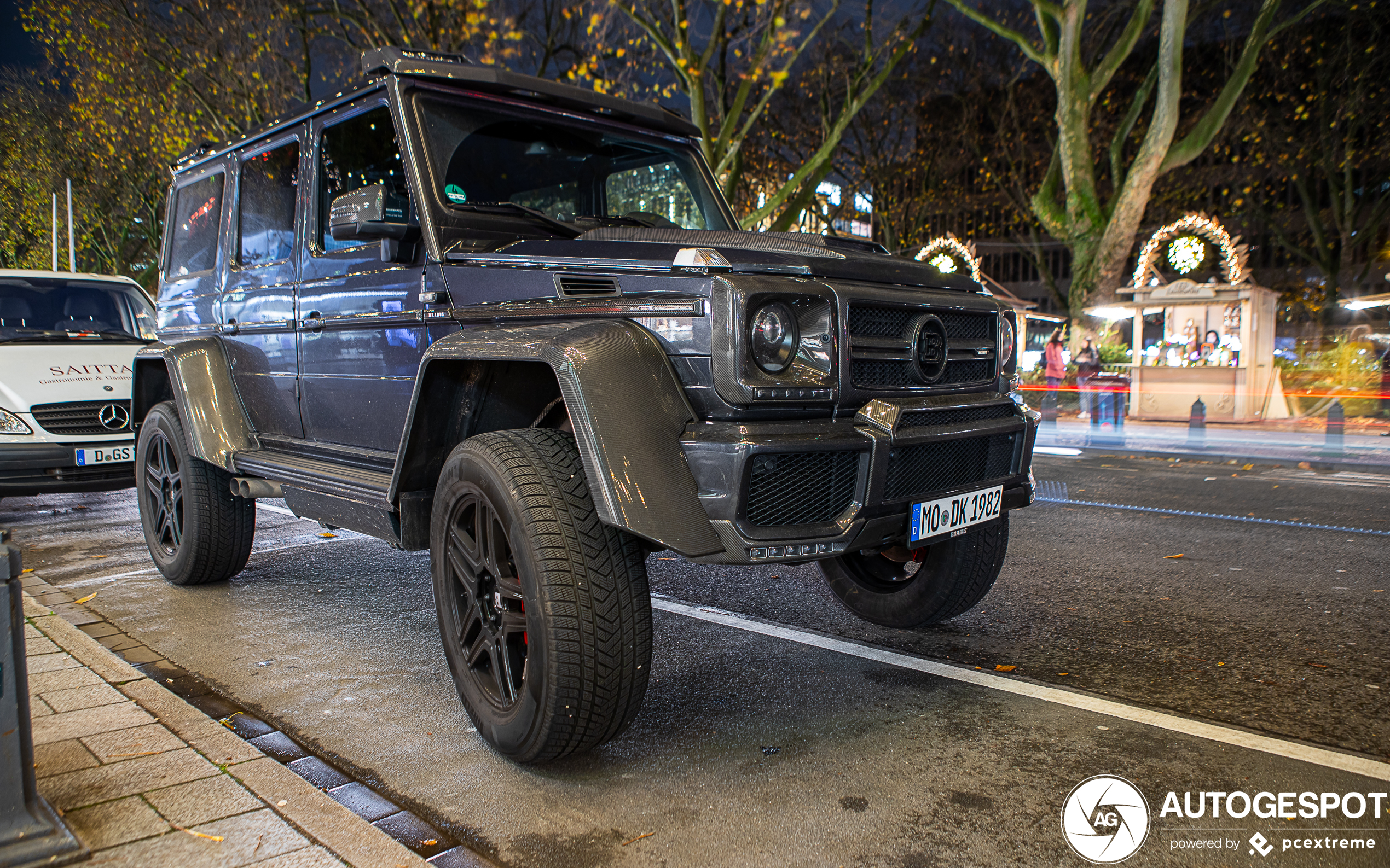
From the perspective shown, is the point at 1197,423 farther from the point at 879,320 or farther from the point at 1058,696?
the point at 879,320

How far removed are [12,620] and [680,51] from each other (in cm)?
1669

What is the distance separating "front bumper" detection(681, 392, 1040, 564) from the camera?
8.16 feet

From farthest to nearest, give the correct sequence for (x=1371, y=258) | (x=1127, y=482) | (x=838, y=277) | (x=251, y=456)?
(x=1371, y=258) → (x=1127, y=482) → (x=251, y=456) → (x=838, y=277)

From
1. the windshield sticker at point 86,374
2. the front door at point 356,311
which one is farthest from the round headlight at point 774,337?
the windshield sticker at point 86,374

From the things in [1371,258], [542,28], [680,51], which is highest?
[542,28]

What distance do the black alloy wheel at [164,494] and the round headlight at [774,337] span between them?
368 cm

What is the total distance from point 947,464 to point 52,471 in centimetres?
691

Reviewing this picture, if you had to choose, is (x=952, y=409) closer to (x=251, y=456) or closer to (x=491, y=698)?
(x=491, y=698)

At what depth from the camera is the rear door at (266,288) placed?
14.0ft

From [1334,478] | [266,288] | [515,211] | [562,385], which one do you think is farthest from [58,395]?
[1334,478]

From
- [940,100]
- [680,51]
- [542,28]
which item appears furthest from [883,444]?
[940,100]

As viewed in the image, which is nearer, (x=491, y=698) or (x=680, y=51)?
(x=491, y=698)

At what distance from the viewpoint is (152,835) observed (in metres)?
2.33

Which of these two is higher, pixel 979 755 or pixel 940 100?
pixel 940 100
